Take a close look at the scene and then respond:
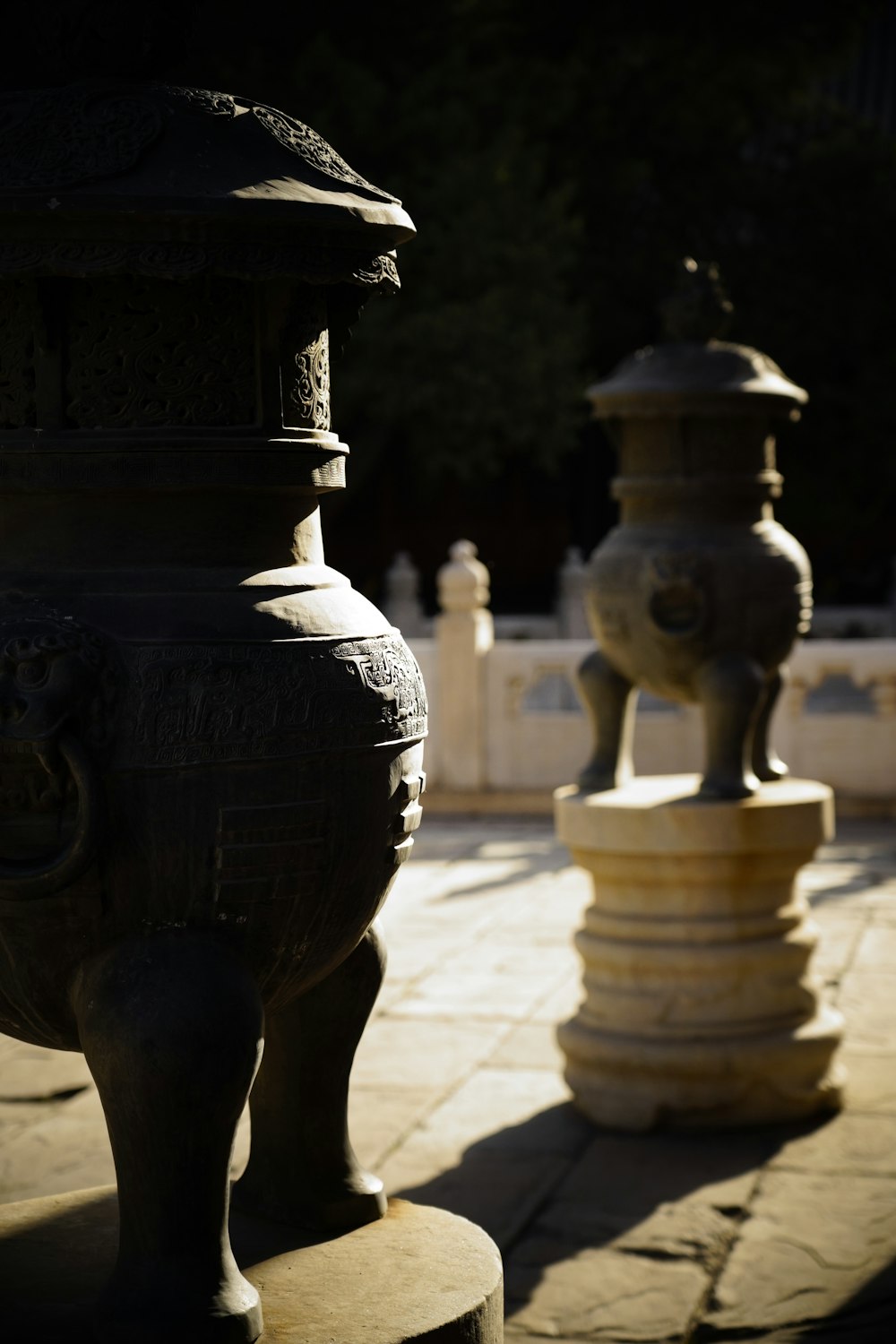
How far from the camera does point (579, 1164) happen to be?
13.8ft

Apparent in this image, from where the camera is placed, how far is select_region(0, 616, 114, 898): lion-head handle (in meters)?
2.02

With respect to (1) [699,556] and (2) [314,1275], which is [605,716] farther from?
(2) [314,1275]

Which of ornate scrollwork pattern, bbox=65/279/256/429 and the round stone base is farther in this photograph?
the round stone base

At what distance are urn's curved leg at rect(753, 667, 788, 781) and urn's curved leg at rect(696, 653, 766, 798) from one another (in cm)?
23

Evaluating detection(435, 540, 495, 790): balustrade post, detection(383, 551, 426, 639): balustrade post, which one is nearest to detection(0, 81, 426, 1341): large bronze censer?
detection(435, 540, 495, 790): balustrade post

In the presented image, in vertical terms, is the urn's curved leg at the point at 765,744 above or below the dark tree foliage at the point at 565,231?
below

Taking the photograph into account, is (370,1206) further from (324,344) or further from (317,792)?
(324,344)

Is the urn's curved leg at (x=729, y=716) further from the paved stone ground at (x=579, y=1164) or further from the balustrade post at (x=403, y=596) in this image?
the balustrade post at (x=403, y=596)

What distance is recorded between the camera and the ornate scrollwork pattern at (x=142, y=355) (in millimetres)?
2148

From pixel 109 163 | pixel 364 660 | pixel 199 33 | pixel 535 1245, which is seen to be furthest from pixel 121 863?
pixel 199 33

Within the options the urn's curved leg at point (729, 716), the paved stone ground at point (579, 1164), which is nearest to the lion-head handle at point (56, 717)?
the paved stone ground at point (579, 1164)

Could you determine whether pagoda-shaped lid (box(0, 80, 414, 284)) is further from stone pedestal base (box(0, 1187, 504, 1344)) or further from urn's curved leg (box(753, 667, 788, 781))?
urn's curved leg (box(753, 667, 788, 781))

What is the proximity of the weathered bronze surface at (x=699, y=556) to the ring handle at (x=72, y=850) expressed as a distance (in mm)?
2722

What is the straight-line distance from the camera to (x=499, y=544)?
774 inches
